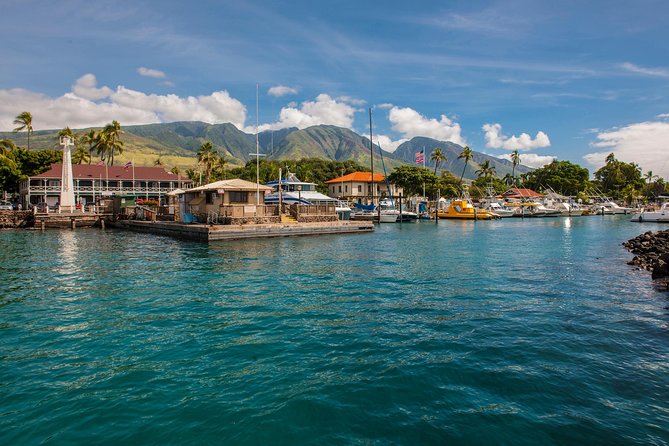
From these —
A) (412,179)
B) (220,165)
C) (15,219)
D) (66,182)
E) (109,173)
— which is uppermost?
(220,165)

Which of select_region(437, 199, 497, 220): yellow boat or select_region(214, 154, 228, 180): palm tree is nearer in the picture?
select_region(437, 199, 497, 220): yellow boat

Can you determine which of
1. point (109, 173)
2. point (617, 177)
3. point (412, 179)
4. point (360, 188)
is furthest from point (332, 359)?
point (617, 177)

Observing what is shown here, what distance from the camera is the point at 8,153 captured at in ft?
204

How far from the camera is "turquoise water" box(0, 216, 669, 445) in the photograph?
6.14 m

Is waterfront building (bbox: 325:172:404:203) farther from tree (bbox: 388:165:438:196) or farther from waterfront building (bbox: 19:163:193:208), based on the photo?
waterfront building (bbox: 19:163:193:208)

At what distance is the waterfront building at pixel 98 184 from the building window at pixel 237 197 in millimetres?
29308

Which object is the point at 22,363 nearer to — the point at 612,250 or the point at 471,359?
the point at 471,359

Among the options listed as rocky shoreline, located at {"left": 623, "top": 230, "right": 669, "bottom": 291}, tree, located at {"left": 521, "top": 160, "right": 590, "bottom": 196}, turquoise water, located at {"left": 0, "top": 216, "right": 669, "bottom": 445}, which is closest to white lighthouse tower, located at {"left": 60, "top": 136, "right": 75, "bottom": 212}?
turquoise water, located at {"left": 0, "top": 216, "right": 669, "bottom": 445}

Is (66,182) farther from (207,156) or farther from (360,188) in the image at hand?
(360,188)

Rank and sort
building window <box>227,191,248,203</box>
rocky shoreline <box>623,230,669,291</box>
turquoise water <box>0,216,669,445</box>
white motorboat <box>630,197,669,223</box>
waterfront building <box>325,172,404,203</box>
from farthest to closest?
waterfront building <box>325,172,404,203</box> → white motorboat <box>630,197,669,223</box> → building window <box>227,191,248,203</box> → rocky shoreline <box>623,230,669,291</box> → turquoise water <box>0,216,669,445</box>

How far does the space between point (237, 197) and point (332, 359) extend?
1217 inches

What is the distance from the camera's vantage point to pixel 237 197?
124ft

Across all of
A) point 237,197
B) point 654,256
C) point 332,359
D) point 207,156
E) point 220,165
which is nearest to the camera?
point 332,359

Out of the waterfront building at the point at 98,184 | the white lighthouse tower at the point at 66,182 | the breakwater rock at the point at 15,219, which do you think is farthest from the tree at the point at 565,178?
the breakwater rock at the point at 15,219
